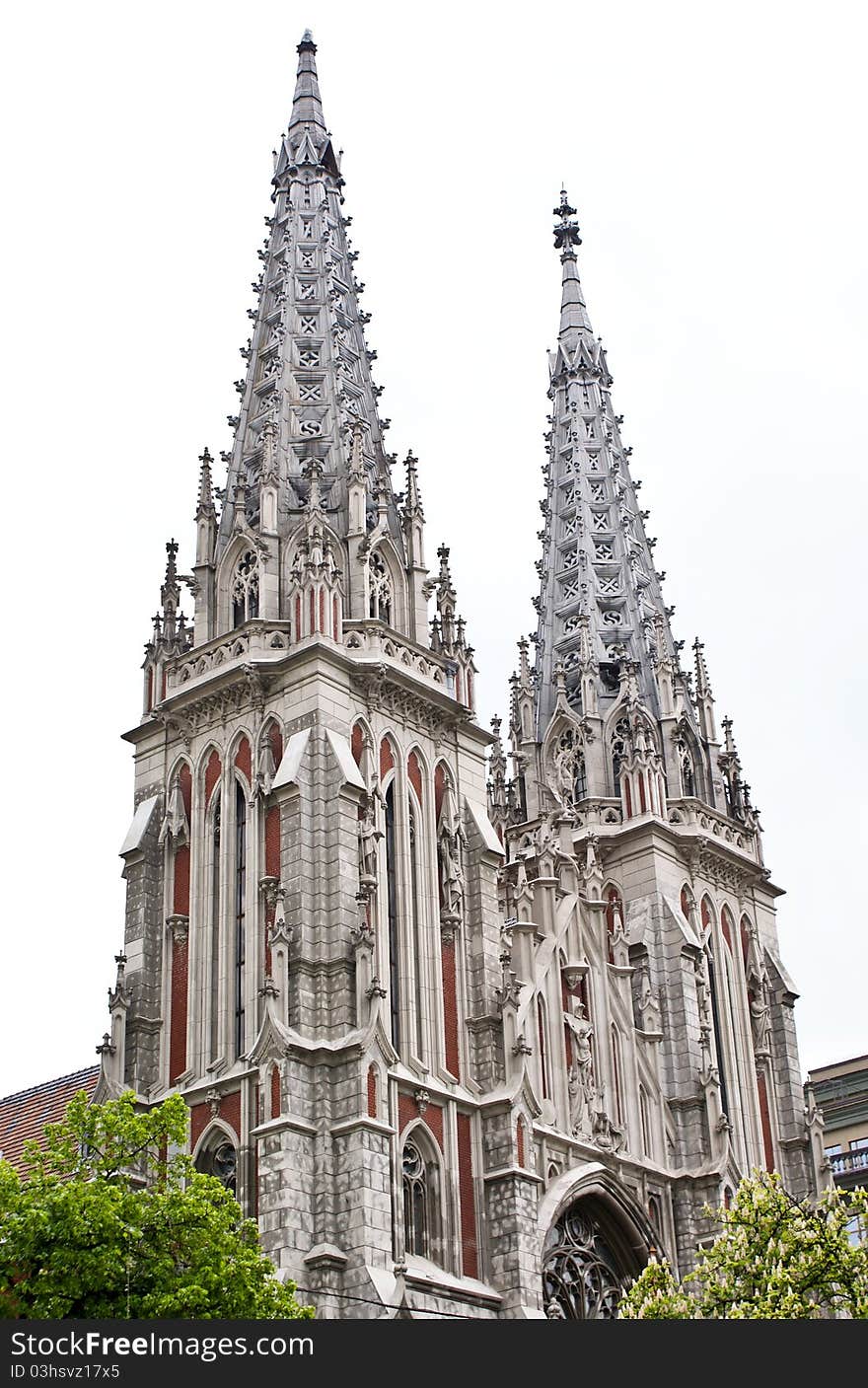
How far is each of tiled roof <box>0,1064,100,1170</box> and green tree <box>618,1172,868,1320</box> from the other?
15012 millimetres

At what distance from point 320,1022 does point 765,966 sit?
1739cm

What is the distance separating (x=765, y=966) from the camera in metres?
50.0

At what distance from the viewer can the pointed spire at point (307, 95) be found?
52.4 m

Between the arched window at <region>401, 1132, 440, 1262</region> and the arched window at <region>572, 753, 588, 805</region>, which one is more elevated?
the arched window at <region>572, 753, 588, 805</region>

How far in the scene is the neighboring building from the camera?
67.4 metres

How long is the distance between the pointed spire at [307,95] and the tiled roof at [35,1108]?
978 inches

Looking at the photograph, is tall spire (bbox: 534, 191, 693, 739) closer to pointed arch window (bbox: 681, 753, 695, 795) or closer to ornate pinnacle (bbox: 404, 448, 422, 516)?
Result: pointed arch window (bbox: 681, 753, 695, 795)

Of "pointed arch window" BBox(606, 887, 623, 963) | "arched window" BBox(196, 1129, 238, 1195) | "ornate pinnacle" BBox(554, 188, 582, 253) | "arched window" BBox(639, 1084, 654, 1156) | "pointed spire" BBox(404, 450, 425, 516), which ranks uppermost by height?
"ornate pinnacle" BBox(554, 188, 582, 253)

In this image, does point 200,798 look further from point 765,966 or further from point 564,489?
point 564,489

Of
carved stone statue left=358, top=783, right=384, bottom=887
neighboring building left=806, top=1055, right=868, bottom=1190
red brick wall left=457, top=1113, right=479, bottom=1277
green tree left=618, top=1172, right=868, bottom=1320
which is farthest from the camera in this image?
neighboring building left=806, top=1055, right=868, bottom=1190

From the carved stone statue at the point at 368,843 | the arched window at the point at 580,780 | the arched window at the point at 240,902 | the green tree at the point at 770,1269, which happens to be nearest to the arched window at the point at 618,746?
the arched window at the point at 580,780

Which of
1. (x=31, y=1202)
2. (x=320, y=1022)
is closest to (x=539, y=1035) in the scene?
(x=320, y=1022)

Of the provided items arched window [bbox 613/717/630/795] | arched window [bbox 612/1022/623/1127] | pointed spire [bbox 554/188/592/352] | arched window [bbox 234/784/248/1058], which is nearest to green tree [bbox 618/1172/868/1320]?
arched window [bbox 234/784/248/1058]

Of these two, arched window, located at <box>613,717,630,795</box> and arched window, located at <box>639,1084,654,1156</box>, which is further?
arched window, located at <box>613,717,630,795</box>
